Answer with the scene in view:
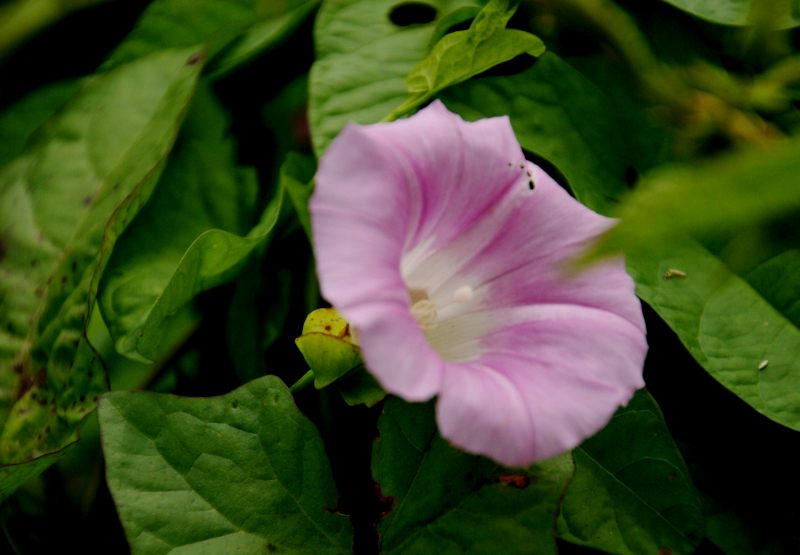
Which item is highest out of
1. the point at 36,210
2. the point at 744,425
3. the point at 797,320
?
the point at 36,210

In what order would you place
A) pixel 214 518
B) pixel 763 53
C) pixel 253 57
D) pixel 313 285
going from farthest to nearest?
pixel 253 57, pixel 313 285, pixel 763 53, pixel 214 518

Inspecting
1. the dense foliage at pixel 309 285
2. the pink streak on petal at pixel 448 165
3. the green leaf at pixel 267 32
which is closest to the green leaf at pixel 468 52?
the dense foliage at pixel 309 285

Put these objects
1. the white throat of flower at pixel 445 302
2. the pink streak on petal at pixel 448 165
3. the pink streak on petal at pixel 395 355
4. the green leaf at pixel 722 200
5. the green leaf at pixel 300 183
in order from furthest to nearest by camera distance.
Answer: the green leaf at pixel 300 183
the white throat of flower at pixel 445 302
the pink streak on petal at pixel 448 165
the pink streak on petal at pixel 395 355
the green leaf at pixel 722 200

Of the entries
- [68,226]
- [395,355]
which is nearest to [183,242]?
[68,226]

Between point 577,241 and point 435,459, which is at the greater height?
point 577,241

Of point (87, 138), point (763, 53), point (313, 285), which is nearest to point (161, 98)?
point (87, 138)

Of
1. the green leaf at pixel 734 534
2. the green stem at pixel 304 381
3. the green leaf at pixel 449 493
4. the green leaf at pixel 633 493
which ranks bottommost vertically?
the green leaf at pixel 734 534

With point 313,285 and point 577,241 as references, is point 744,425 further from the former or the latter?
point 313,285

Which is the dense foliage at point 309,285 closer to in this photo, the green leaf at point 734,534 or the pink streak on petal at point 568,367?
the green leaf at point 734,534
